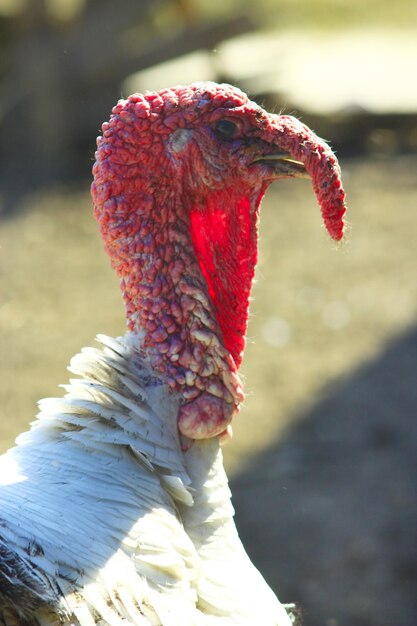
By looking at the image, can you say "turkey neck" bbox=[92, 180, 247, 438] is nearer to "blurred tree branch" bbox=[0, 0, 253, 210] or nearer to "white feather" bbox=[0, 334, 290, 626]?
"white feather" bbox=[0, 334, 290, 626]

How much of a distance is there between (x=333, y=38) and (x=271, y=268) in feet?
19.4

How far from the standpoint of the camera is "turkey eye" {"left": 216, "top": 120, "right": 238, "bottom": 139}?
9.39 feet

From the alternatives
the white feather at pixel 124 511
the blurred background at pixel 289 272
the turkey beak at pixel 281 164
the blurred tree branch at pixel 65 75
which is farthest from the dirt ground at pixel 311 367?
the turkey beak at pixel 281 164

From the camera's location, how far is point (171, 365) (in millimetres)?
2873

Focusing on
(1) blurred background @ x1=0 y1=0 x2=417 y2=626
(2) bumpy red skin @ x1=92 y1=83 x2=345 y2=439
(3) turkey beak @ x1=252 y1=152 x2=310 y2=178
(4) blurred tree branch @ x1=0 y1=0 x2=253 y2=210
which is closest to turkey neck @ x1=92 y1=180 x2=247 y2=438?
(2) bumpy red skin @ x1=92 y1=83 x2=345 y2=439

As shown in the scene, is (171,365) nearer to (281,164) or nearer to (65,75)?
(281,164)

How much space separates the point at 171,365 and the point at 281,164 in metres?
0.60

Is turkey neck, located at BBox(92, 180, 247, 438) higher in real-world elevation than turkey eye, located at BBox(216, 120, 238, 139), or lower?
lower

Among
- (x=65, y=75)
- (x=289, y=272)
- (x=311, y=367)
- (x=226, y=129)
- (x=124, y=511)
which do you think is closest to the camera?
(x=124, y=511)

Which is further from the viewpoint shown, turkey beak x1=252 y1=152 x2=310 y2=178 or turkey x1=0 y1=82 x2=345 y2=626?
turkey beak x1=252 y1=152 x2=310 y2=178

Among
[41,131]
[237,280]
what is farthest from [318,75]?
[237,280]

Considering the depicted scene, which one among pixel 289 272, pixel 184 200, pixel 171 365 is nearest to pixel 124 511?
pixel 171 365

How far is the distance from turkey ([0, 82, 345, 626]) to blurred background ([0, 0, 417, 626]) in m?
0.42

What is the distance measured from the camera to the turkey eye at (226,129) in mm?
2863
